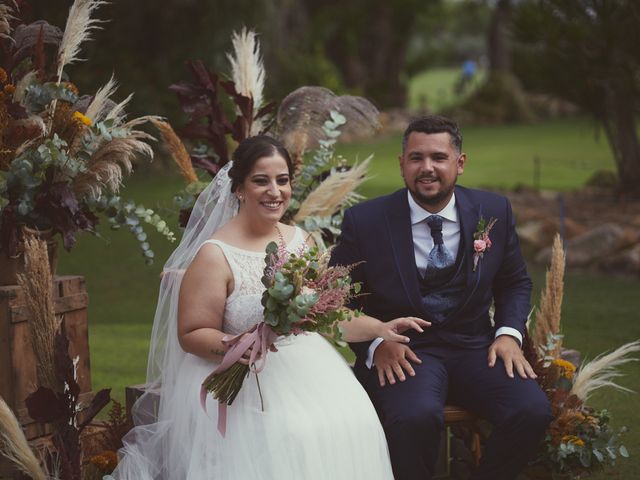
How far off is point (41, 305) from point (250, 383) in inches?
30.7

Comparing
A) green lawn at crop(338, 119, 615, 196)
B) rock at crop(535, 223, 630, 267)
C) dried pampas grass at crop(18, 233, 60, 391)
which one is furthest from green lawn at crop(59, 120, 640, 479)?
dried pampas grass at crop(18, 233, 60, 391)

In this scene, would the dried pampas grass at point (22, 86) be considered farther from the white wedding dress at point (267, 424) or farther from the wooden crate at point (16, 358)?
the white wedding dress at point (267, 424)

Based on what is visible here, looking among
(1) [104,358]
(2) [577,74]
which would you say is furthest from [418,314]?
(2) [577,74]

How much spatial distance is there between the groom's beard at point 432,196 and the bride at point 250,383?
48 cm

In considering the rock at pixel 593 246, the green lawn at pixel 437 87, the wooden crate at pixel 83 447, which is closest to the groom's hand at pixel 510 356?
the wooden crate at pixel 83 447

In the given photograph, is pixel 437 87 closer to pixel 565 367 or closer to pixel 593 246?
pixel 593 246

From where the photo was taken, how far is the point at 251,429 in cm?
350

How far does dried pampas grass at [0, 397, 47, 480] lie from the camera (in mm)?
3596

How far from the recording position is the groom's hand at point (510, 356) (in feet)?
12.9

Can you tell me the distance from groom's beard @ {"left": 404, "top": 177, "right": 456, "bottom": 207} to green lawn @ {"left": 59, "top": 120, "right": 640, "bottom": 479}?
819 mm

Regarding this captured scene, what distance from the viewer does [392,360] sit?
154 inches

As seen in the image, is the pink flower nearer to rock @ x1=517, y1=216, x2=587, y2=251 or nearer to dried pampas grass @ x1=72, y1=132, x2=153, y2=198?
dried pampas grass @ x1=72, y1=132, x2=153, y2=198

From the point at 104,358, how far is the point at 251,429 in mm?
3138

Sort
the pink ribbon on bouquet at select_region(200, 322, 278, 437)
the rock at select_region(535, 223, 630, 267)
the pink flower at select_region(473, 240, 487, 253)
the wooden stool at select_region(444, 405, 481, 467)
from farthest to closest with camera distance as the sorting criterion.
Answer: the rock at select_region(535, 223, 630, 267)
the pink flower at select_region(473, 240, 487, 253)
the wooden stool at select_region(444, 405, 481, 467)
the pink ribbon on bouquet at select_region(200, 322, 278, 437)
